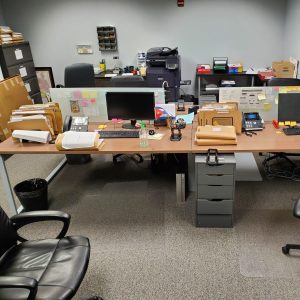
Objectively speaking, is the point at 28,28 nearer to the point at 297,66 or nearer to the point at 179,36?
the point at 179,36

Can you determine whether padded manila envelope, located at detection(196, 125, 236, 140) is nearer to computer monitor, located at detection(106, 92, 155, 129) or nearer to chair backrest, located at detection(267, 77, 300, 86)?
computer monitor, located at detection(106, 92, 155, 129)

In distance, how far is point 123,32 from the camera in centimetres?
585

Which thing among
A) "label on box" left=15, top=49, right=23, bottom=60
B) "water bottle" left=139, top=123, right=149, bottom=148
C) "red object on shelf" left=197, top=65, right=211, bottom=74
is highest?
"label on box" left=15, top=49, right=23, bottom=60

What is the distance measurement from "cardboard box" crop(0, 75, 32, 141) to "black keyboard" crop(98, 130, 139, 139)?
1540 mm

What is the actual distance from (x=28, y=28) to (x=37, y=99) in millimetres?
1447

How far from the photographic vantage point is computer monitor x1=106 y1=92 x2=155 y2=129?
120 inches

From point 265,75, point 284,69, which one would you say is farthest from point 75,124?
point 284,69

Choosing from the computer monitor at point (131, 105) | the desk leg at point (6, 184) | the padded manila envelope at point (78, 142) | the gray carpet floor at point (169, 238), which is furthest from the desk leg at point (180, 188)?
the desk leg at point (6, 184)

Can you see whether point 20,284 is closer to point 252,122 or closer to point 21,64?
point 252,122

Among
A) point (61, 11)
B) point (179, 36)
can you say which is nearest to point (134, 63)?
point (179, 36)

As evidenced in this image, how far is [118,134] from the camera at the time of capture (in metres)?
2.96

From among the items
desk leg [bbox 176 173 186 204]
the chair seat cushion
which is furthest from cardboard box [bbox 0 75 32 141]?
the chair seat cushion

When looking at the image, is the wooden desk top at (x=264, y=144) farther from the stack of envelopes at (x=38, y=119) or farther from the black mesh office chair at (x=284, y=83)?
the stack of envelopes at (x=38, y=119)

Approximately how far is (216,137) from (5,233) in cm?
173
